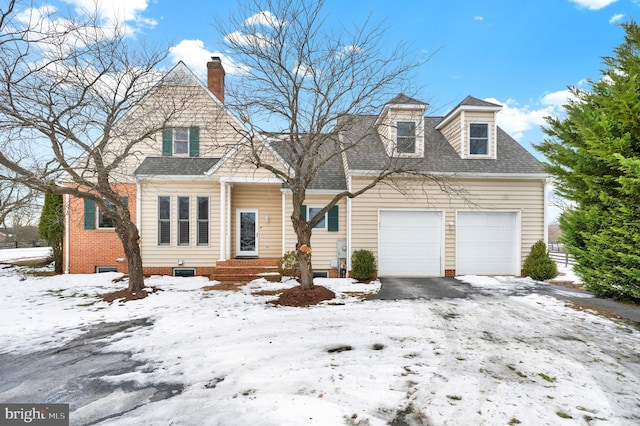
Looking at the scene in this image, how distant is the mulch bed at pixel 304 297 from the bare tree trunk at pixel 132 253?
3.87m

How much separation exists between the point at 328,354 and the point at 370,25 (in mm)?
7264

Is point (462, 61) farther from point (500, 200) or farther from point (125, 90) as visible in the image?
point (125, 90)

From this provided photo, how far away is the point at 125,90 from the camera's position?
24.3ft

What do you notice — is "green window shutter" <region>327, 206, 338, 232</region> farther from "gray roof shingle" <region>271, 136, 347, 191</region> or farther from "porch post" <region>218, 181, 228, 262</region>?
"porch post" <region>218, 181, 228, 262</region>

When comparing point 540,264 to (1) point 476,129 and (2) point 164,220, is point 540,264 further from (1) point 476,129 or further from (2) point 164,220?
(2) point 164,220

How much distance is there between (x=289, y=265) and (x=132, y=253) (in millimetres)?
4434

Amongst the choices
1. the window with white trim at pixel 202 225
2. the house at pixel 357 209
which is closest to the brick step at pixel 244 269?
the house at pixel 357 209

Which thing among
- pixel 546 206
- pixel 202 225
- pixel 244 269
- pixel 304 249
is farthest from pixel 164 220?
pixel 546 206

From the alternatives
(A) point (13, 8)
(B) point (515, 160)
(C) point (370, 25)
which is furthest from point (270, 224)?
(B) point (515, 160)

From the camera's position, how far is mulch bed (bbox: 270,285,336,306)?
6691 millimetres

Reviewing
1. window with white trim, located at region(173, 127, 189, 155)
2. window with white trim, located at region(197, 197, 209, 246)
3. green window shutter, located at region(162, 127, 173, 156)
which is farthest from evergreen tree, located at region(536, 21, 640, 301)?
green window shutter, located at region(162, 127, 173, 156)

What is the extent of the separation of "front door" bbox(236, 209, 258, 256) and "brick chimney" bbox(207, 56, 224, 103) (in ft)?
17.1

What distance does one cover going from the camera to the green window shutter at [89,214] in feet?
34.4

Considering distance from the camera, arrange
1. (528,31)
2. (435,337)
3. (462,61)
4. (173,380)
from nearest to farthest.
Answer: (173,380) < (435,337) < (462,61) < (528,31)
